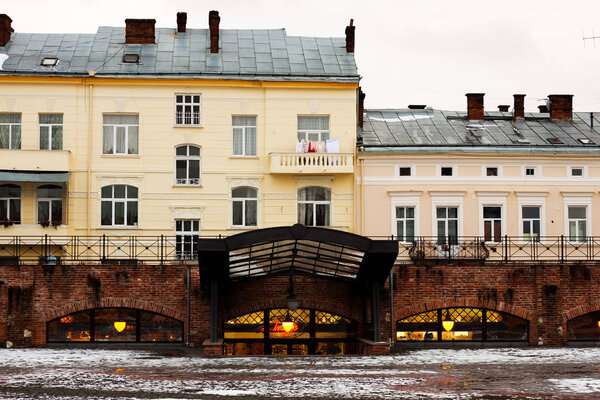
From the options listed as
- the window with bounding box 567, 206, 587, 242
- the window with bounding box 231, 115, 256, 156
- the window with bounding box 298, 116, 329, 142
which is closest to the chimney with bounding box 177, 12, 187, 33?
the window with bounding box 231, 115, 256, 156

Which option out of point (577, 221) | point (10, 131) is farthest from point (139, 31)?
point (577, 221)

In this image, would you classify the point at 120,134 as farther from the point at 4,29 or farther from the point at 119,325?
the point at 119,325

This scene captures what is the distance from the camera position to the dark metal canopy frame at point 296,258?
27375 millimetres

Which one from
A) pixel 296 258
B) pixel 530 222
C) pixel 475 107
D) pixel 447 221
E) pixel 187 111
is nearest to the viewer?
pixel 296 258

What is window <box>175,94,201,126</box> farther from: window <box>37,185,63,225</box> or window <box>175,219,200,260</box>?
window <box>37,185,63,225</box>

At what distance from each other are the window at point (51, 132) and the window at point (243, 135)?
23.3ft

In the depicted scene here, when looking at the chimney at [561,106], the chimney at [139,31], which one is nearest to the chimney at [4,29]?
the chimney at [139,31]

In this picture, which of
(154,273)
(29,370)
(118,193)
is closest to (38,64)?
(118,193)

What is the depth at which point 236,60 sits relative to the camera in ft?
134

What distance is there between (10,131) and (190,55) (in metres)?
8.15

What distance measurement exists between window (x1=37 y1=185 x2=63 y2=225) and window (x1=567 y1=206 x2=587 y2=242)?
21073mm

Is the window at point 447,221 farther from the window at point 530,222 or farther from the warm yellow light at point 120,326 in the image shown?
the warm yellow light at point 120,326

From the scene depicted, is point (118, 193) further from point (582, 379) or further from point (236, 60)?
point (582, 379)

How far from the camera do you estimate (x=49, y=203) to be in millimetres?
38656
